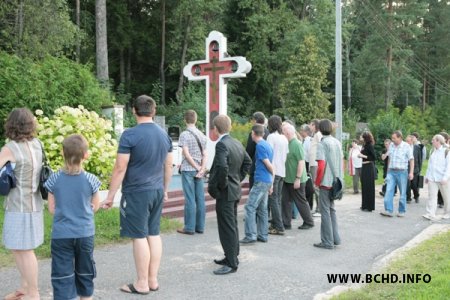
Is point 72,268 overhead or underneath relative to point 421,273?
overhead

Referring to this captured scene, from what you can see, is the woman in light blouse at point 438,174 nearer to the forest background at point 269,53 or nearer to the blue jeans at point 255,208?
the blue jeans at point 255,208

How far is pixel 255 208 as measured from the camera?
6961 millimetres

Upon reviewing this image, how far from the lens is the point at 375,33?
38.8m

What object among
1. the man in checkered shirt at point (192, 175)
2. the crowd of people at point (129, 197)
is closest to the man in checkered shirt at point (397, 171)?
the crowd of people at point (129, 197)

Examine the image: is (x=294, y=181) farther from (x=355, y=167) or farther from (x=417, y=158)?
(x=355, y=167)

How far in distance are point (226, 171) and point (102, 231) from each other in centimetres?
264

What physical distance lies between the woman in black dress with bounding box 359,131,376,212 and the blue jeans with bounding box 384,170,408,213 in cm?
49

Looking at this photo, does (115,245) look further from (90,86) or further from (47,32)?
(47,32)

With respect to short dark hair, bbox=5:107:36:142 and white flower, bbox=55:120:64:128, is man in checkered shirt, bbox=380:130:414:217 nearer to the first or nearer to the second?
white flower, bbox=55:120:64:128

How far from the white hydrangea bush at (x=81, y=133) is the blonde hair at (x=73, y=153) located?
4.69 m

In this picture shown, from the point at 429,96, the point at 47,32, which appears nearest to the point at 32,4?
the point at 47,32

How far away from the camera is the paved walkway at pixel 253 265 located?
4.96m

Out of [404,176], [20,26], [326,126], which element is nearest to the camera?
[326,126]

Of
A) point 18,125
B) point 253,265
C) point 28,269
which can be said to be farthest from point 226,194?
point 18,125
